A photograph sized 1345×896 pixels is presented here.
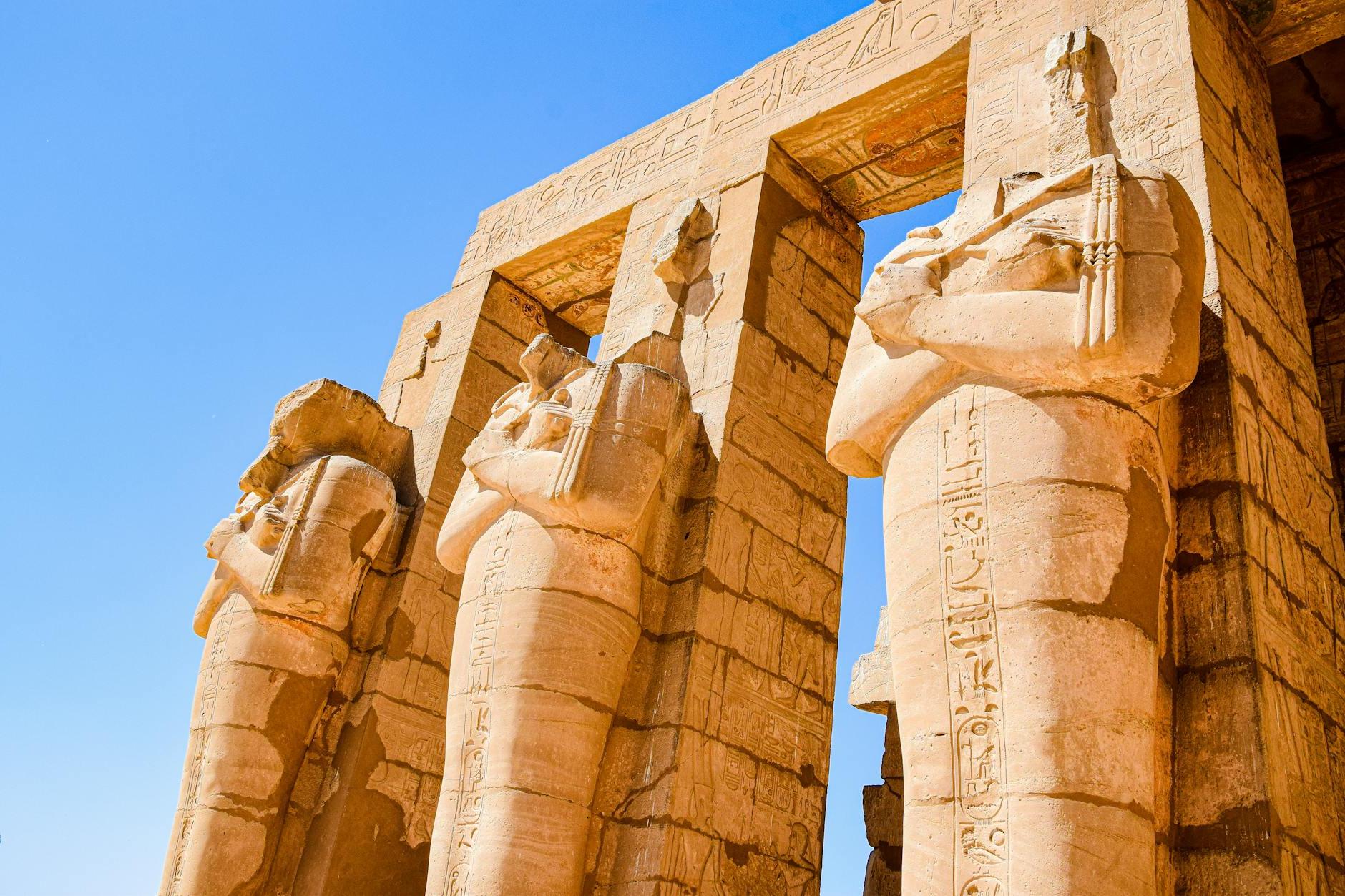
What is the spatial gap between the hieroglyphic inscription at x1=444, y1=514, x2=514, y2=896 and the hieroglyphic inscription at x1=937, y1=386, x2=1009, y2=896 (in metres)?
1.94

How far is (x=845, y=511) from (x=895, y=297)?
7.78ft

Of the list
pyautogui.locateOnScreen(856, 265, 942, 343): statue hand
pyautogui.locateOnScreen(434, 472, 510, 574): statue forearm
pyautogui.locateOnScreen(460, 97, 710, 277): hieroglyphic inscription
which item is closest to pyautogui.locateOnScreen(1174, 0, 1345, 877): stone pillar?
pyautogui.locateOnScreen(856, 265, 942, 343): statue hand

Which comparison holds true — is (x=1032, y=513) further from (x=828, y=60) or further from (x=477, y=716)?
(x=828, y=60)

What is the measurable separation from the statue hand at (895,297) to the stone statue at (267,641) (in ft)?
10.7

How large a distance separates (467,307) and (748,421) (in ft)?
9.22

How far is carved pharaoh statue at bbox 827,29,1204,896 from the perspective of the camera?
2943mm

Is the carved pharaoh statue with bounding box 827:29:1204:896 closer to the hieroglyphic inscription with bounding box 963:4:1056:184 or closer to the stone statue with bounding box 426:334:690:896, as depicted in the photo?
the hieroglyphic inscription with bounding box 963:4:1056:184

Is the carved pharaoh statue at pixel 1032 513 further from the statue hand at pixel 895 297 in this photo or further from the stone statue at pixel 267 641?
the stone statue at pixel 267 641

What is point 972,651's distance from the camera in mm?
3201

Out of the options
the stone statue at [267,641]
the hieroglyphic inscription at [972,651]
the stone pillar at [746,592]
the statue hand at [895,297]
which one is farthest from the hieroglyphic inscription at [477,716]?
the hieroglyphic inscription at [972,651]

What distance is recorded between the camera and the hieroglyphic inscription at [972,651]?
9.68ft

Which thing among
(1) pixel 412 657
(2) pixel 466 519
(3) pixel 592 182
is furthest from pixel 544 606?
(3) pixel 592 182

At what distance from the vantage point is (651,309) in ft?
19.8

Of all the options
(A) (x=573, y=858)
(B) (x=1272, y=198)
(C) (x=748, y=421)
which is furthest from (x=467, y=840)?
(B) (x=1272, y=198)
